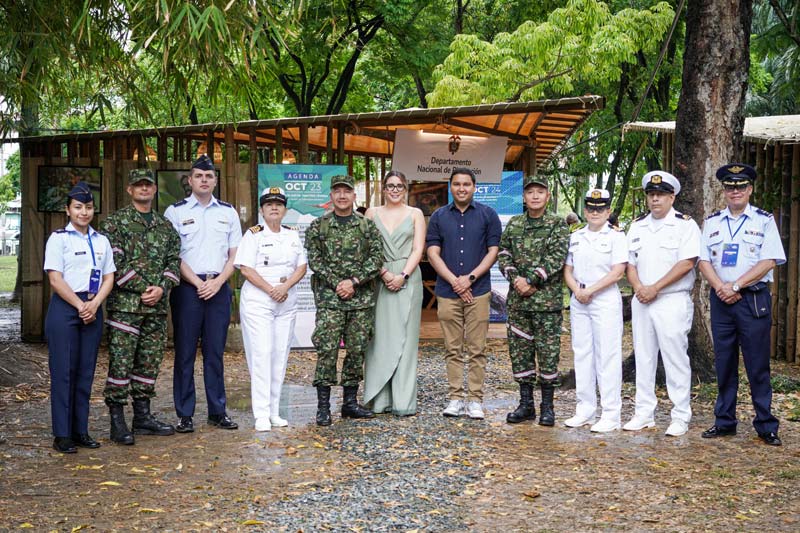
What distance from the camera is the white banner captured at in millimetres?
11094

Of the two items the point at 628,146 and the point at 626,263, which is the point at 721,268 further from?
the point at 628,146

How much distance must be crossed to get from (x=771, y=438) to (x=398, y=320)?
2.67 meters

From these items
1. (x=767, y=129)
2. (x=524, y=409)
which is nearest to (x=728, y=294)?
(x=524, y=409)

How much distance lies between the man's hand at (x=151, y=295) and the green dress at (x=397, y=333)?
163 centimetres

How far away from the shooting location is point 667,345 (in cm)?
616

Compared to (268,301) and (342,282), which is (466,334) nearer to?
(342,282)

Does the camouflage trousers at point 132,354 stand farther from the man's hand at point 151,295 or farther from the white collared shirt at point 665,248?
the white collared shirt at point 665,248

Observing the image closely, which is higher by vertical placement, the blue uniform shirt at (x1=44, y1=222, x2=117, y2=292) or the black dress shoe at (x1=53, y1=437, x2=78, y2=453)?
the blue uniform shirt at (x1=44, y1=222, x2=117, y2=292)

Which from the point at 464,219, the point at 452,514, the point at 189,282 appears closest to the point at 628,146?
the point at 464,219

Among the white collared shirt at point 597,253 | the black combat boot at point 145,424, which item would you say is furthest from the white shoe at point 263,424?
the white collared shirt at point 597,253

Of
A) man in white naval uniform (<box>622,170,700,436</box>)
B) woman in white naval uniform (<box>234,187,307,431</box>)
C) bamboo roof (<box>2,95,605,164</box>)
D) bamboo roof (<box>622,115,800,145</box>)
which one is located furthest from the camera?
bamboo roof (<box>2,95,605,164</box>)

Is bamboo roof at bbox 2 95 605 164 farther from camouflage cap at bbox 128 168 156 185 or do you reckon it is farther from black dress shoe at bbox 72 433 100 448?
black dress shoe at bbox 72 433 100 448

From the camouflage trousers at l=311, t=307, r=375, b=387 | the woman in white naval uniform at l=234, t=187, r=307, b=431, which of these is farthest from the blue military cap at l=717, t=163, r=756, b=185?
the woman in white naval uniform at l=234, t=187, r=307, b=431

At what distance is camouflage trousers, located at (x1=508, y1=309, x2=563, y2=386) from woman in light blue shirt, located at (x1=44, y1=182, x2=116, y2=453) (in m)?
2.80
